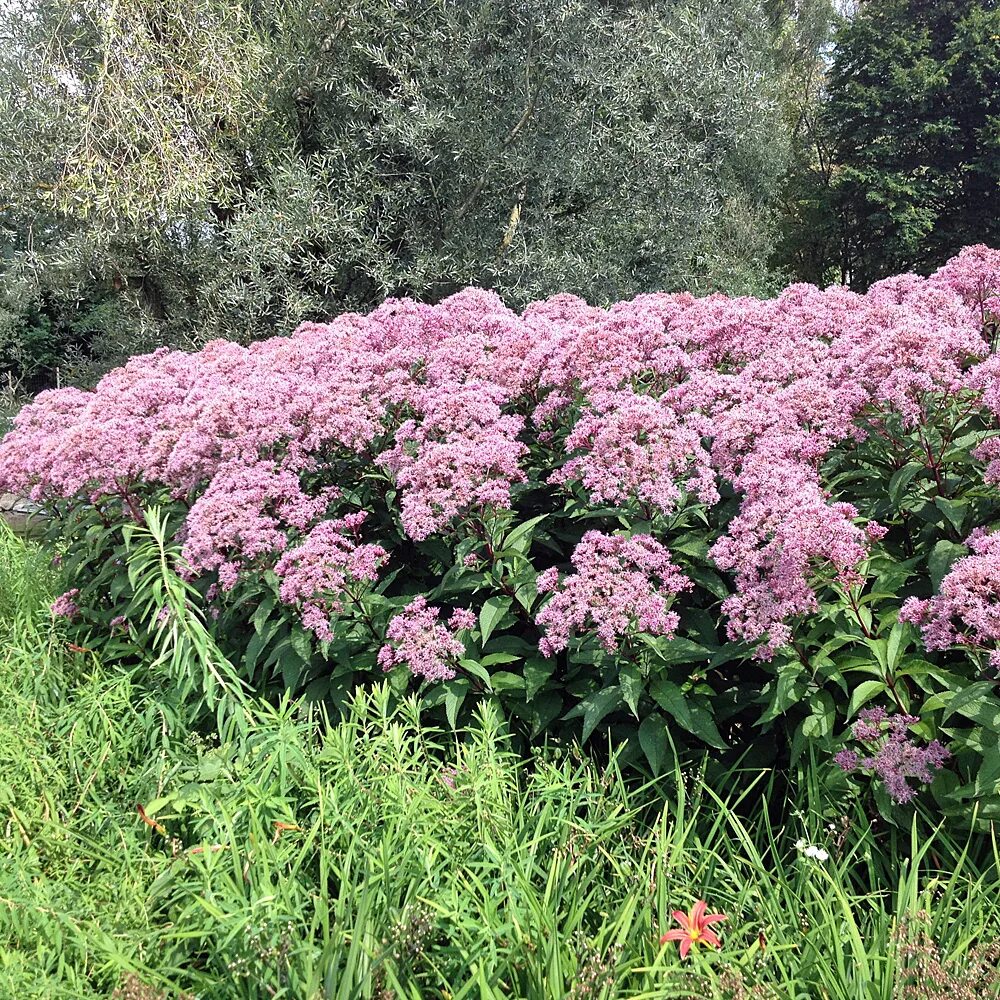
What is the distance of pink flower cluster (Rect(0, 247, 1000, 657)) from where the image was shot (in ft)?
8.30

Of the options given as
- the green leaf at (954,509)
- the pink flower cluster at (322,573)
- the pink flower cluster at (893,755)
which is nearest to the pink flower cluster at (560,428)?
the pink flower cluster at (322,573)

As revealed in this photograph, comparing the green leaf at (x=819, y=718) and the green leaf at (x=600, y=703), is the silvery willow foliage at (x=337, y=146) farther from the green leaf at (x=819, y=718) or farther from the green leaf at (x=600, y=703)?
the green leaf at (x=819, y=718)

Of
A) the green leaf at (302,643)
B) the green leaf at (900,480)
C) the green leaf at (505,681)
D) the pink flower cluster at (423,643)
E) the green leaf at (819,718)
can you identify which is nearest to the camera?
the green leaf at (819,718)

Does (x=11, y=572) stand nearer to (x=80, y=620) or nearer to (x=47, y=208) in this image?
(x=80, y=620)

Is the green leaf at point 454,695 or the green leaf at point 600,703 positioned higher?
the green leaf at point 600,703

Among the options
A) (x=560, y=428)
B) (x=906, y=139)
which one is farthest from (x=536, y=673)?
(x=906, y=139)

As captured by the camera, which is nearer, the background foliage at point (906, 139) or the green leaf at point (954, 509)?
the green leaf at point (954, 509)

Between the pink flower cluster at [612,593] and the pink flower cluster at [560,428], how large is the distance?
0.01 metres

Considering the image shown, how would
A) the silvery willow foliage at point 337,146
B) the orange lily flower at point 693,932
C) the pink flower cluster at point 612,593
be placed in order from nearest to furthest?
the orange lily flower at point 693,932
the pink flower cluster at point 612,593
the silvery willow foliage at point 337,146

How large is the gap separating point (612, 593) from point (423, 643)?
68cm

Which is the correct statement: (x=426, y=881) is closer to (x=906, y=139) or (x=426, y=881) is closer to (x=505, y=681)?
(x=505, y=681)

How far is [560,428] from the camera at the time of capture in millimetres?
3539

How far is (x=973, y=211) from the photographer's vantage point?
80.9 feet

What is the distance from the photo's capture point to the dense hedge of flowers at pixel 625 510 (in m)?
2.38
